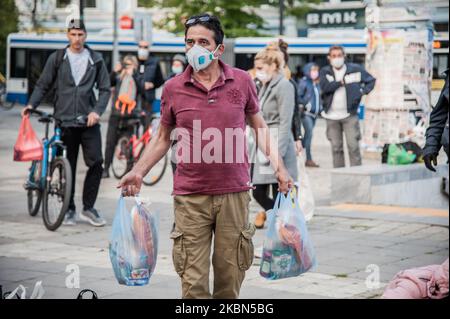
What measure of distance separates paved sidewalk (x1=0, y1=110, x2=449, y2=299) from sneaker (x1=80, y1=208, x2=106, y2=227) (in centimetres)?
9

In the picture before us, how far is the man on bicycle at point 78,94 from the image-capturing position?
33.8 feet

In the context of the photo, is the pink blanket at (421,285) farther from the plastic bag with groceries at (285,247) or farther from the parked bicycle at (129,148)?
the parked bicycle at (129,148)

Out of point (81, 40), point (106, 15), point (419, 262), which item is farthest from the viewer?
point (106, 15)

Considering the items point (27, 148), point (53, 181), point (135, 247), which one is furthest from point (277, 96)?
point (135, 247)

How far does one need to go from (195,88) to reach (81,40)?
4920mm

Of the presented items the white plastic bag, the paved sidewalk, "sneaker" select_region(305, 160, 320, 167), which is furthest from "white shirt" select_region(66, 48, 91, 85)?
"sneaker" select_region(305, 160, 320, 167)

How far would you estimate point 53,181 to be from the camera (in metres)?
10.6

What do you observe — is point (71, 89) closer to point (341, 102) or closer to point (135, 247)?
point (135, 247)

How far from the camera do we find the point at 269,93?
945 centimetres

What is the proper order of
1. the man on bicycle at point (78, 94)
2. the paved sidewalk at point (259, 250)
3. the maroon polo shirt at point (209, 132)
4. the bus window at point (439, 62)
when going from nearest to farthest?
the maroon polo shirt at point (209, 132), the paved sidewalk at point (259, 250), the man on bicycle at point (78, 94), the bus window at point (439, 62)

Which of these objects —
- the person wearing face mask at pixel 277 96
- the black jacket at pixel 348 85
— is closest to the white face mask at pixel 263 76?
the person wearing face mask at pixel 277 96

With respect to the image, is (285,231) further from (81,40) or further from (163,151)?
(81,40)

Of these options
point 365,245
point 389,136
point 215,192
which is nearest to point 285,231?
point 215,192

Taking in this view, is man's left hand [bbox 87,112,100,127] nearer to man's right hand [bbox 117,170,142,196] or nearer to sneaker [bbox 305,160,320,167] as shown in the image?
man's right hand [bbox 117,170,142,196]
